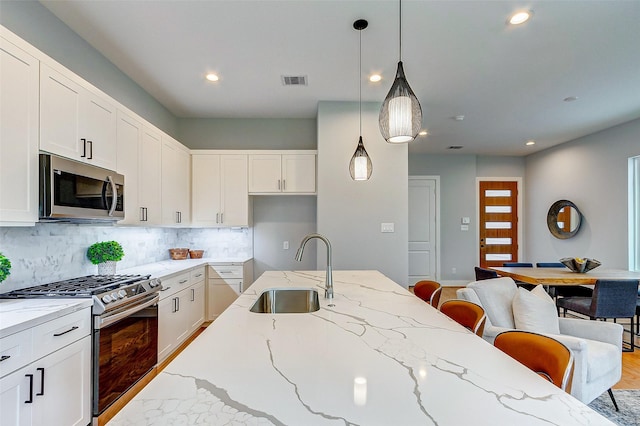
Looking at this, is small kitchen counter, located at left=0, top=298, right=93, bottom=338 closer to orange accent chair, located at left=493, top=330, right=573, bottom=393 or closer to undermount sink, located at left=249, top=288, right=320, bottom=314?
undermount sink, located at left=249, top=288, right=320, bottom=314

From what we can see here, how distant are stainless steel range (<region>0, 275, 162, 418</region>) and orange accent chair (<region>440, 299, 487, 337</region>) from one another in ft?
6.81

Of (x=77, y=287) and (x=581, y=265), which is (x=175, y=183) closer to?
(x=77, y=287)

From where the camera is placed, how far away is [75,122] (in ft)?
7.18

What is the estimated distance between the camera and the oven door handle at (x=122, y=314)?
1.99 metres

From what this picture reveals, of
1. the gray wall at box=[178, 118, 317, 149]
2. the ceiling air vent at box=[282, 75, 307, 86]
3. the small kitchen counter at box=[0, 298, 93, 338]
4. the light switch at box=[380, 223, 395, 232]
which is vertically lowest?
the small kitchen counter at box=[0, 298, 93, 338]

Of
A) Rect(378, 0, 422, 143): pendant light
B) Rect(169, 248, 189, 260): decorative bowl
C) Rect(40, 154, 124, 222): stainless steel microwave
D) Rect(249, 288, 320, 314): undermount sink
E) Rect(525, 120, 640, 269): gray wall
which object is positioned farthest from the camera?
Rect(525, 120, 640, 269): gray wall

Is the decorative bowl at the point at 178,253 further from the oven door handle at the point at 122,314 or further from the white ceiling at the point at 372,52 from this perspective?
the white ceiling at the point at 372,52

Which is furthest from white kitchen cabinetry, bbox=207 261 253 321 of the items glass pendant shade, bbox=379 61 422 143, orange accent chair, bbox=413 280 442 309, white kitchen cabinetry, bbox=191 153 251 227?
glass pendant shade, bbox=379 61 422 143

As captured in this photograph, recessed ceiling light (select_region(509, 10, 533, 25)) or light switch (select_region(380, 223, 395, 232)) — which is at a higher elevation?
recessed ceiling light (select_region(509, 10, 533, 25))

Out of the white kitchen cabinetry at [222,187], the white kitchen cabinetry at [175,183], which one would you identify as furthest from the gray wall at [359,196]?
the white kitchen cabinetry at [175,183]

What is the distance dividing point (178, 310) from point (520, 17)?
3.85m

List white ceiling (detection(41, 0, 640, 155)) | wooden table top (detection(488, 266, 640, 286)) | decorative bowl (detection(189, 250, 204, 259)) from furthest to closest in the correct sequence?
1. decorative bowl (detection(189, 250, 204, 259))
2. wooden table top (detection(488, 266, 640, 286))
3. white ceiling (detection(41, 0, 640, 155))

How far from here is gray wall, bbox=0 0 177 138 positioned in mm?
2059

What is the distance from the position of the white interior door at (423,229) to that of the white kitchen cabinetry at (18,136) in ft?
20.2
